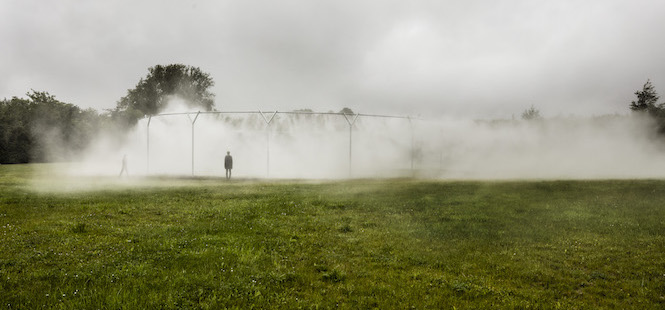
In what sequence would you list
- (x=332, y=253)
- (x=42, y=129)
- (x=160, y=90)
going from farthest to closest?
→ (x=160, y=90)
(x=42, y=129)
(x=332, y=253)

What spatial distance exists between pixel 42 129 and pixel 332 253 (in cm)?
6595

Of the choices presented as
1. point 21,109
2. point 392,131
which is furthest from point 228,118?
point 21,109

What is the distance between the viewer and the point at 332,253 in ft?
28.1

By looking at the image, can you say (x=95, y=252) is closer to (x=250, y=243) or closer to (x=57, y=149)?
(x=250, y=243)

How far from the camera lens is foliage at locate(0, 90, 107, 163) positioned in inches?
2046

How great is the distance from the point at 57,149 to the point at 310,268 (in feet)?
217

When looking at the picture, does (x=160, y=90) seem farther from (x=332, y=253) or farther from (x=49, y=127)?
(x=332, y=253)

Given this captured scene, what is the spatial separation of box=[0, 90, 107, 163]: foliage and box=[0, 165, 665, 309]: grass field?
4930 centimetres

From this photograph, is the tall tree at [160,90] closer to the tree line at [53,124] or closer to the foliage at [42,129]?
the tree line at [53,124]

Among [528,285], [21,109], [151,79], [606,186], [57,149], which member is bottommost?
[528,285]

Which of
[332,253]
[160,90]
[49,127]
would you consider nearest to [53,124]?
[49,127]

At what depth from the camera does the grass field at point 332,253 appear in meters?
5.99

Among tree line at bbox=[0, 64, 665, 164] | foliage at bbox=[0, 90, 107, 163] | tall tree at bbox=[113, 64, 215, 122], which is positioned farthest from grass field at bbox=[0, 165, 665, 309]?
tall tree at bbox=[113, 64, 215, 122]

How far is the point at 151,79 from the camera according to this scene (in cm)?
7488
